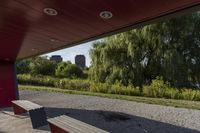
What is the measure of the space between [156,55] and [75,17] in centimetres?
1534

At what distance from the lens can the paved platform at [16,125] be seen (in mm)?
7473

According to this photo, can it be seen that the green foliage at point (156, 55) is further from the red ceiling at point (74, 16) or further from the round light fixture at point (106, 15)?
the round light fixture at point (106, 15)

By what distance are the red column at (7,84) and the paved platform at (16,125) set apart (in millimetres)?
2669

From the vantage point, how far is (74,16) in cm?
455

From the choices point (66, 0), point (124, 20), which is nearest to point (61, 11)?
point (66, 0)

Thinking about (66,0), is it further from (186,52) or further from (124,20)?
(186,52)

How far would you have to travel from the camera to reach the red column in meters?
12.7

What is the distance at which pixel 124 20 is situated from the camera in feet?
15.3

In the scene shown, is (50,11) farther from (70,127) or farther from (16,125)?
(16,125)

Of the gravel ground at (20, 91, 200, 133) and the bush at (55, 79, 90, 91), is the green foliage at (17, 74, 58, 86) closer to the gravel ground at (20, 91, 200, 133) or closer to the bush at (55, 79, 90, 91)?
the bush at (55, 79, 90, 91)

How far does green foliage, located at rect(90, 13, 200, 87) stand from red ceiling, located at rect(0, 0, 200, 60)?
39.5 feet

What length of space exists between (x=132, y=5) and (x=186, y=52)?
15.8 metres

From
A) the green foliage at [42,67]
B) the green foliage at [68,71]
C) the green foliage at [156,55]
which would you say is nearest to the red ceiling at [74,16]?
the green foliage at [156,55]

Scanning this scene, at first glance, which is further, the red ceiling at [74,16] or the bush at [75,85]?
the bush at [75,85]
